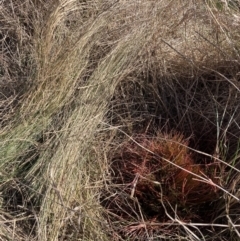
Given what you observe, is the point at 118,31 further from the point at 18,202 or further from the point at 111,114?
the point at 18,202

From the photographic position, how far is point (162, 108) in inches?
78.2

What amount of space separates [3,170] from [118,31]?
74 centimetres

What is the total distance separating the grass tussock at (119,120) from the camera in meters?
1.64

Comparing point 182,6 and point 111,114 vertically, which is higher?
point 182,6

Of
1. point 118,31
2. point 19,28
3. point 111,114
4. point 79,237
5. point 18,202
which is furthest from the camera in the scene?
point 19,28

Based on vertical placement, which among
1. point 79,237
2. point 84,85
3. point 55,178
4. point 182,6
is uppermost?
point 182,6

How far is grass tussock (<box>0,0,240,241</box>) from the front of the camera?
1.64m

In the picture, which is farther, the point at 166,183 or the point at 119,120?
the point at 119,120

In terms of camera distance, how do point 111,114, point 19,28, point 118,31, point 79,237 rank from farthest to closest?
point 19,28 < point 118,31 < point 111,114 < point 79,237

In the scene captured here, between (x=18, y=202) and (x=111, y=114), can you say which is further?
(x=111, y=114)

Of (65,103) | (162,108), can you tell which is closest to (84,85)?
(65,103)

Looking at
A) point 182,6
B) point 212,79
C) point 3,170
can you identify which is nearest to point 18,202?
point 3,170

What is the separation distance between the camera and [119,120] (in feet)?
6.35

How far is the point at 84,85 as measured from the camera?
6.62 feet
